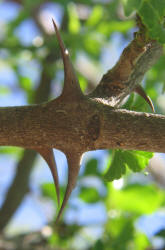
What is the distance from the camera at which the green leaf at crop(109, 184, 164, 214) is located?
60.3 inches

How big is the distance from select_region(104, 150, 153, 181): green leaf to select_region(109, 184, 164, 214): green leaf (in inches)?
28.0

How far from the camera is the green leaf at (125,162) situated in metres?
0.82

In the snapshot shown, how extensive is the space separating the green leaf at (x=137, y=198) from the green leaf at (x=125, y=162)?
28.0 inches

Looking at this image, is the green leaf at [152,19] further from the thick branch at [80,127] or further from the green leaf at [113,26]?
the green leaf at [113,26]

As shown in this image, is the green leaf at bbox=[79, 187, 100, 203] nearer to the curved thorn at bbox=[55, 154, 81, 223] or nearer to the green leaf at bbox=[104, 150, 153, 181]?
the green leaf at bbox=[104, 150, 153, 181]

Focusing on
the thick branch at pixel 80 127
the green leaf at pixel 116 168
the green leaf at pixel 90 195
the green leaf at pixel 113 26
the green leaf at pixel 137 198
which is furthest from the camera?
the green leaf at pixel 113 26

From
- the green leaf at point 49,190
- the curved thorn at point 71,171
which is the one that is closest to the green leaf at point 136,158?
the curved thorn at point 71,171

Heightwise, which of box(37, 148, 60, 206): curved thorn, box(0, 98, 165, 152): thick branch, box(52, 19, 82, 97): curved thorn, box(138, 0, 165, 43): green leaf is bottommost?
box(37, 148, 60, 206): curved thorn

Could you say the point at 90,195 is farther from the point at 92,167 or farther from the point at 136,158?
the point at 136,158

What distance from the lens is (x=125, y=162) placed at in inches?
32.9

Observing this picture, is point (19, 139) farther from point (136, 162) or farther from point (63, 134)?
point (136, 162)

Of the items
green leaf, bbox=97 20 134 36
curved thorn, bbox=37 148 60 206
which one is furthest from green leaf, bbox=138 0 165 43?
green leaf, bbox=97 20 134 36

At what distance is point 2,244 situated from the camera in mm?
1495

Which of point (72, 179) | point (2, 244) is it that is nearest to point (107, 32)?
point (2, 244)
